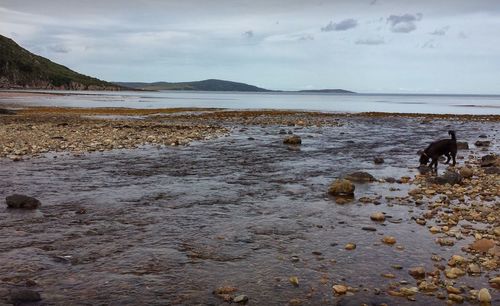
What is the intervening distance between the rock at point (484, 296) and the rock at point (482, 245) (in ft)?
8.98

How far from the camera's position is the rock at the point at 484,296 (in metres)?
7.84

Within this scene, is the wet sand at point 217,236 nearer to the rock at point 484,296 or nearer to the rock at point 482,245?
the rock at point 484,296

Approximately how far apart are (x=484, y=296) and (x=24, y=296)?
26.7ft

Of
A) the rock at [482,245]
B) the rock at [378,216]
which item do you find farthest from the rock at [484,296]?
the rock at [378,216]

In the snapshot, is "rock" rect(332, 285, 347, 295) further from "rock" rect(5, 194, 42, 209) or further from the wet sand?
"rock" rect(5, 194, 42, 209)

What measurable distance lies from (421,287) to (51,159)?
775 inches

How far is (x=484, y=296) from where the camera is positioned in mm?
7879

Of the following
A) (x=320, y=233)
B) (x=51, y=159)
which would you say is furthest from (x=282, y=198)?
(x=51, y=159)

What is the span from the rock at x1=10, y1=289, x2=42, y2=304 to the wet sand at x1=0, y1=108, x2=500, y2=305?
0.12m

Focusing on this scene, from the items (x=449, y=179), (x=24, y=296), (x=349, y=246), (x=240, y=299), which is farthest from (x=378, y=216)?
(x=24, y=296)

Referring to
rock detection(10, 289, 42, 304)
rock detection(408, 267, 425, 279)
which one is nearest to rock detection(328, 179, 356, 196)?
rock detection(408, 267, 425, 279)

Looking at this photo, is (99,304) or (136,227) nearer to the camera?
(99,304)

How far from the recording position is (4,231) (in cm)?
1139

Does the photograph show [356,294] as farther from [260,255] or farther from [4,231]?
[4,231]
